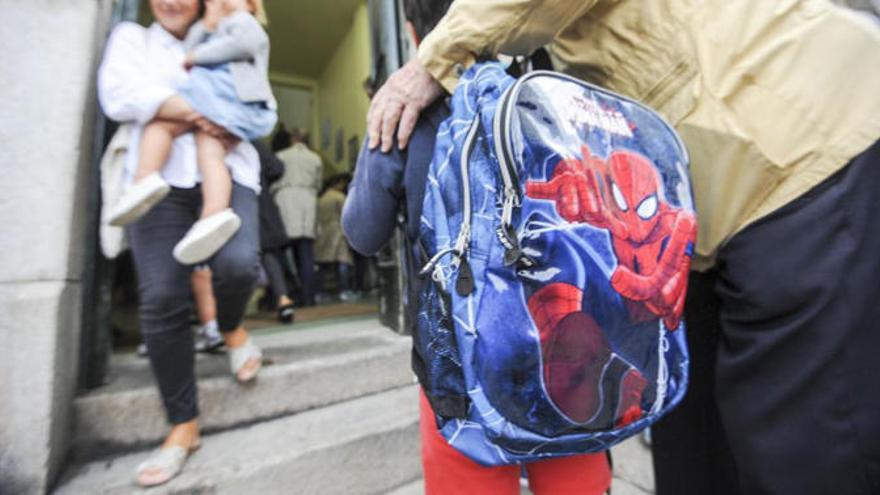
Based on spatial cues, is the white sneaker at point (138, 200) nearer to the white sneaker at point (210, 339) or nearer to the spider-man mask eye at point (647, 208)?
the white sneaker at point (210, 339)

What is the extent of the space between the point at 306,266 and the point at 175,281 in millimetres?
3052

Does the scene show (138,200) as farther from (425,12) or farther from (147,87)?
(425,12)

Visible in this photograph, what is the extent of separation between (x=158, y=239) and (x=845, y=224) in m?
1.96

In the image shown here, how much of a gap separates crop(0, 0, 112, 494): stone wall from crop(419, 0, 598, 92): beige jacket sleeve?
1.60 metres

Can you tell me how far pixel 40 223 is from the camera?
1491 mm

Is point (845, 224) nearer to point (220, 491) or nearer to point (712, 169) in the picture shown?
point (712, 169)

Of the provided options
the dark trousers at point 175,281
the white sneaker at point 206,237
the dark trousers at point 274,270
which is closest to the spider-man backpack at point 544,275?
the white sneaker at point 206,237

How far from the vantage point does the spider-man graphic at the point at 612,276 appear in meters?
0.60

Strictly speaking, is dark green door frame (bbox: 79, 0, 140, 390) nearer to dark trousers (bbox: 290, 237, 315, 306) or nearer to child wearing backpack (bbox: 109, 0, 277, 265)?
child wearing backpack (bbox: 109, 0, 277, 265)

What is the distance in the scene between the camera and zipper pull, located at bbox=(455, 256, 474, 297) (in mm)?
607

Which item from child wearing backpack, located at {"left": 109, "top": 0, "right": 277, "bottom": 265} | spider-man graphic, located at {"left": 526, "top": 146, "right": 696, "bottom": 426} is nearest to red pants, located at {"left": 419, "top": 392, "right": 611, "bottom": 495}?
spider-man graphic, located at {"left": 526, "top": 146, "right": 696, "bottom": 426}

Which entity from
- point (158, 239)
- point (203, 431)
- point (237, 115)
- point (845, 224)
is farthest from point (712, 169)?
point (203, 431)

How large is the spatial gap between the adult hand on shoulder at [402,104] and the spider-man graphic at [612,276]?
0.92 feet

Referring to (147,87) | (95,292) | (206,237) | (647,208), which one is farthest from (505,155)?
(95,292)
